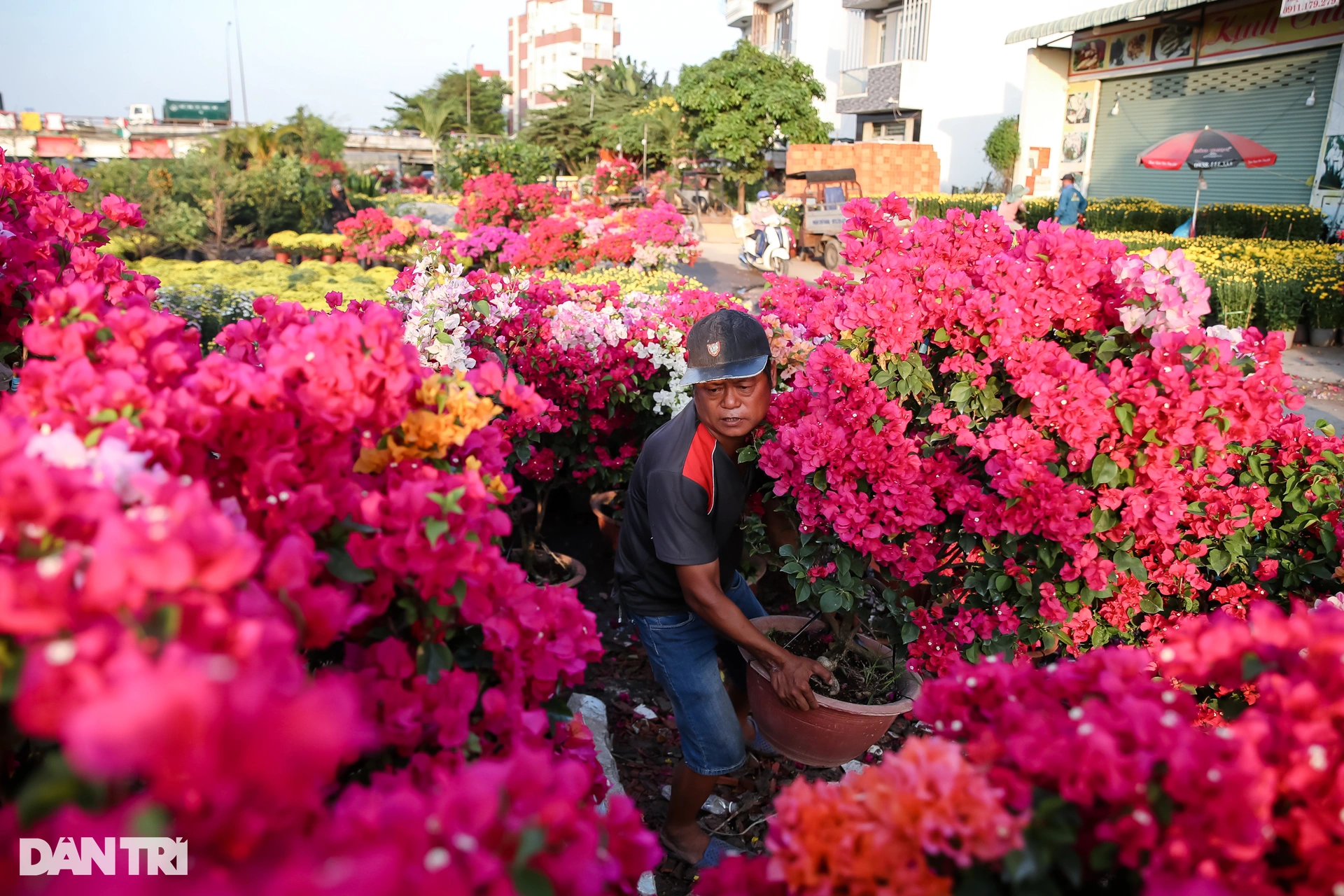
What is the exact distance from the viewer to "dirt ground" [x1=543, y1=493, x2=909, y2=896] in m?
3.01

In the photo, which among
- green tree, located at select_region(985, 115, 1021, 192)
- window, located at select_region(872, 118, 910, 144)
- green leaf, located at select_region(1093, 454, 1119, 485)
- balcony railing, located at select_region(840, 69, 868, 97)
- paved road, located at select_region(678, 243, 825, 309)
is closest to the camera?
green leaf, located at select_region(1093, 454, 1119, 485)

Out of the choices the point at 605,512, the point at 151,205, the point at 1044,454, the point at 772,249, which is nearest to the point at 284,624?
the point at 1044,454

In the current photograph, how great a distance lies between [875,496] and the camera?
255 centimetres

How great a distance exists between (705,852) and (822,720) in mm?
632

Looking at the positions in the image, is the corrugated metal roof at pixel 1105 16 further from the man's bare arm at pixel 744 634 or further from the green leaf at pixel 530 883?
the green leaf at pixel 530 883

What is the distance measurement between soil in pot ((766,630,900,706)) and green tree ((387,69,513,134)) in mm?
41393

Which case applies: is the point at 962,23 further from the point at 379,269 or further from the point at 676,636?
the point at 676,636

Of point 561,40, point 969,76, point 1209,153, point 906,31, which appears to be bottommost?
point 1209,153

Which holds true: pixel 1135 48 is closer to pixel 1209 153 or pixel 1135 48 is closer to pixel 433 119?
pixel 1209 153

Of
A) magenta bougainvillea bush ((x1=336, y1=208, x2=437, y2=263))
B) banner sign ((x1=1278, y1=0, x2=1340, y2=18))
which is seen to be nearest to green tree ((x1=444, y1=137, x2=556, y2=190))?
magenta bougainvillea bush ((x1=336, y1=208, x2=437, y2=263))

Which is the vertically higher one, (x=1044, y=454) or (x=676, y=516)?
(x=1044, y=454)

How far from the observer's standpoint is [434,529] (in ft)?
4.02

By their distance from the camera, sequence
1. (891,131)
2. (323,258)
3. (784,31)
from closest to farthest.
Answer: (323,258)
(891,131)
(784,31)

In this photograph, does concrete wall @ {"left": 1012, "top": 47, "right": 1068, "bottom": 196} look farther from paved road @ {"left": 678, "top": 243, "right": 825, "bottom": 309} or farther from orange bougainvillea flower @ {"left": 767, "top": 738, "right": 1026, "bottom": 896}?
orange bougainvillea flower @ {"left": 767, "top": 738, "right": 1026, "bottom": 896}
